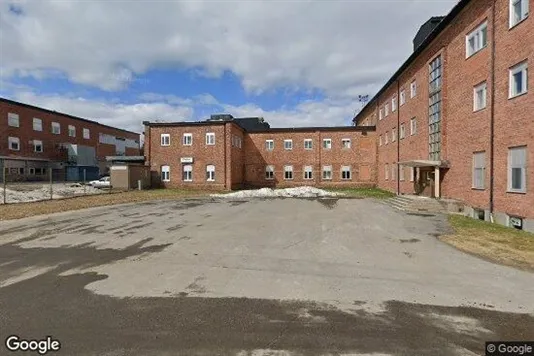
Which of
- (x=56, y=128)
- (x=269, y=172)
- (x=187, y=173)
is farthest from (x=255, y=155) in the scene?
(x=56, y=128)

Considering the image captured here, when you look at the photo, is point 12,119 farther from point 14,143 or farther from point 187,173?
point 187,173

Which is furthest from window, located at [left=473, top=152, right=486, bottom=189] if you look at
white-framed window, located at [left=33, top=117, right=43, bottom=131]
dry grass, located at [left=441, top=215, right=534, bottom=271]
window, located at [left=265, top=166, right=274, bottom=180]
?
white-framed window, located at [left=33, top=117, right=43, bottom=131]

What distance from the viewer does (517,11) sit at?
12.3 m

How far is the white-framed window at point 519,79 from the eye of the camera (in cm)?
1177

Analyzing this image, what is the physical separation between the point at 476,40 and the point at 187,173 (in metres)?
28.7

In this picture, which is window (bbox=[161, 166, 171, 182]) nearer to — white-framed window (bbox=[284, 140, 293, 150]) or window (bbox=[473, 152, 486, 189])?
white-framed window (bbox=[284, 140, 293, 150])

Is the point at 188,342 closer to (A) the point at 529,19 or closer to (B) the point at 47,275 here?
(B) the point at 47,275

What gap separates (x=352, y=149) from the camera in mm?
38250

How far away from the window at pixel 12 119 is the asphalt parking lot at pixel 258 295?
39.1 meters

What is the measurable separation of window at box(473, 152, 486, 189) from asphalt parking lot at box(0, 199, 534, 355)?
6971 millimetres

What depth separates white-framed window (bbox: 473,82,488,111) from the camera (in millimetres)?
14537

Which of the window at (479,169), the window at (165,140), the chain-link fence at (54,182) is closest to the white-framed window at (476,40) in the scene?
the window at (479,169)

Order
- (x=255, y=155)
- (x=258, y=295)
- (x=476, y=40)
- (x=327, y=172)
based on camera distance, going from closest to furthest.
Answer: (x=258, y=295) → (x=476, y=40) → (x=327, y=172) → (x=255, y=155)

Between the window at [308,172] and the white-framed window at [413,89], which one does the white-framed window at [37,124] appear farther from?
the white-framed window at [413,89]
